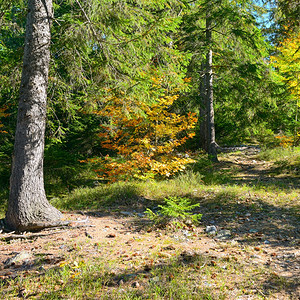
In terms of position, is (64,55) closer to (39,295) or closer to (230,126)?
(39,295)

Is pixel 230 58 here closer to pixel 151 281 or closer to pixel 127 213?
pixel 127 213

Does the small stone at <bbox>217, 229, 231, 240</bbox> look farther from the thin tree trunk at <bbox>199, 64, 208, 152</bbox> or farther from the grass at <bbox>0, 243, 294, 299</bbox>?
the thin tree trunk at <bbox>199, 64, 208, 152</bbox>

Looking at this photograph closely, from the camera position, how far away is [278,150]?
1290 centimetres

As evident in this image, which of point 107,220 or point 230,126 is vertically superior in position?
point 230,126

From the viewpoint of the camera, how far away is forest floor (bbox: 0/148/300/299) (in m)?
3.21

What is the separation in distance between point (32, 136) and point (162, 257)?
351cm

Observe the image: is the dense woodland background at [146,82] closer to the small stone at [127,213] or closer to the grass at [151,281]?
the small stone at [127,213]

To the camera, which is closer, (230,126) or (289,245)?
(289,245)

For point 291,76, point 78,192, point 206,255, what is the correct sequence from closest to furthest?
1. point 206,255
2. point 78,192
3. point 291,76

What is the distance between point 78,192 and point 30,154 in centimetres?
352

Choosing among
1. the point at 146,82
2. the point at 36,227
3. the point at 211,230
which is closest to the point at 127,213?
the point at 36,227

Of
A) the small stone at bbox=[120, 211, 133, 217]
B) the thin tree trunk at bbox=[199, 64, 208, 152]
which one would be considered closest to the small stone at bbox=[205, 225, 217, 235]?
the small stone at bbox=[120, 211, 133, 217]

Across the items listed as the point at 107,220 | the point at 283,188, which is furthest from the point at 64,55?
the point at 283,188

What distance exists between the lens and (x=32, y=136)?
5.50 meters
